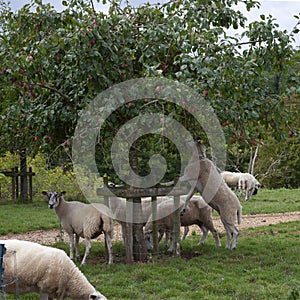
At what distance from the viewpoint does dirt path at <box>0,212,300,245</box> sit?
13305 mm

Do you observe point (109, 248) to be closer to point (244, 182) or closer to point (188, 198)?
point (188, 198)

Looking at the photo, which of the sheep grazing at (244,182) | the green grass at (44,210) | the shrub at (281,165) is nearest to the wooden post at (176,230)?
the green grass at (44,210)

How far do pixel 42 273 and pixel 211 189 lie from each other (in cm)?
499

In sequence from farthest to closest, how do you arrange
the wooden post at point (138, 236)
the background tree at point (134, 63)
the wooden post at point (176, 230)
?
the wooden post at point (176, 230), the wooden post at point (138, 236), the background tree at point (134, 63)

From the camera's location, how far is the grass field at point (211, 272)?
7527 mm

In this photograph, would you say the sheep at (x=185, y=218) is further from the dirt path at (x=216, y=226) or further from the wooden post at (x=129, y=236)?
the dirt path at (x=216, y=226)

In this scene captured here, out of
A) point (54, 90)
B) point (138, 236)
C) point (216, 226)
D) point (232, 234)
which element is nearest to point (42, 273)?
point (138, 236)

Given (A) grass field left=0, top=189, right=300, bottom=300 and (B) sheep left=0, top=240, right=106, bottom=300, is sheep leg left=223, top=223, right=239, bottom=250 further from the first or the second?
(B) sheep left=0, top=240, right=106, bottom=300

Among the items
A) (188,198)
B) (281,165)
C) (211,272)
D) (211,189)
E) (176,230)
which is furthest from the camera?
(281,165)

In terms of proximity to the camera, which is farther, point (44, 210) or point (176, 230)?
point (44, 210)

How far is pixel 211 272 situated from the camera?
341 inches

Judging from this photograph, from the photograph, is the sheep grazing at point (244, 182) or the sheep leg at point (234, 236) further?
the sheep grazing at point (244, 182)

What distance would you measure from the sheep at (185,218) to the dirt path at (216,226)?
2406 millimetres

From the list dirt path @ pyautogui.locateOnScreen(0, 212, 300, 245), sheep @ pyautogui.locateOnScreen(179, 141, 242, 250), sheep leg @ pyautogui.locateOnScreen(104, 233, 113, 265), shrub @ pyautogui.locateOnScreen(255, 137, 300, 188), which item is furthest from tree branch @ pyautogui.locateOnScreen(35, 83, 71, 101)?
shrub @ pyautogui.locateOnScreen(255, 137, 300, 188)
